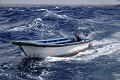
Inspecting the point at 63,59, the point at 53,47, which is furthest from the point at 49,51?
the point at 63,59

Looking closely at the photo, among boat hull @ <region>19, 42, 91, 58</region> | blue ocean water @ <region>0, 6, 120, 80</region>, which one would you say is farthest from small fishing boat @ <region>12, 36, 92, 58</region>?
blue ocean water @ <region>0, 6, 120, 80</region>

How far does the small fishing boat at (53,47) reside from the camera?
107 feet

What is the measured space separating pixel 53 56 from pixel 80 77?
6.44 meters

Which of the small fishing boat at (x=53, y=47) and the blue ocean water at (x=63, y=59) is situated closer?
the blue ocean water at (x=63, y=59)

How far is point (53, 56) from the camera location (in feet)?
114

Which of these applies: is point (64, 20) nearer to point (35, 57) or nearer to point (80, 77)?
point (35, 57)

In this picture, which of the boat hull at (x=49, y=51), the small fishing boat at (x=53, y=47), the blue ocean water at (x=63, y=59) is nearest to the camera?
the blue ocean water at (x=63, y=59)

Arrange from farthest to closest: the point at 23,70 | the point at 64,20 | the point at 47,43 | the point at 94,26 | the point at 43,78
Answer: the point at 64,20, the point at 94,26, the point at 47,43, the point at 23,70, the point at 43,78

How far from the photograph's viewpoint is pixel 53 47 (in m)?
33.8

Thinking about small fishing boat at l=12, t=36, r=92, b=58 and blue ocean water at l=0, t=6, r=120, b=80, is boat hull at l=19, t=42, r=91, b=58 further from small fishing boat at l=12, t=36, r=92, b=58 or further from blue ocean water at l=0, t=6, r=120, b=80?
blue ocean water at l=0, t=6, r=120, b=80

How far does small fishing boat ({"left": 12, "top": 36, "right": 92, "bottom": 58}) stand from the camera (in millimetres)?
32594

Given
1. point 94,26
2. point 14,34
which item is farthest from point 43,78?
point 94,26

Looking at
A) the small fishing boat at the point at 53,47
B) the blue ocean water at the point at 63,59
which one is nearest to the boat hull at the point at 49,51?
the small fishing boat at the point at 53,47

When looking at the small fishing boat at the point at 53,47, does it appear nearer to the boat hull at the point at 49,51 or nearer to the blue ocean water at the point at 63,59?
the boat hull at the point at 49,51
